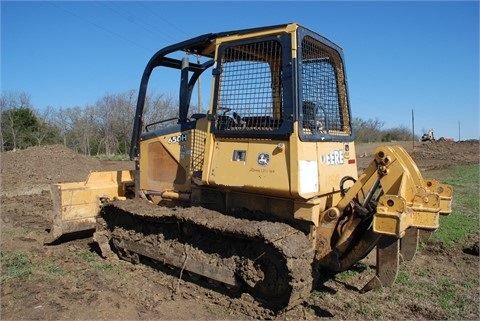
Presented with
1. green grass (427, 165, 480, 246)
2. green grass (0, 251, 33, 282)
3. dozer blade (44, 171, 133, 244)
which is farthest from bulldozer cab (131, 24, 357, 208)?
green grass (427, 165, 480, 246)

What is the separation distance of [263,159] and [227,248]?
112 cm

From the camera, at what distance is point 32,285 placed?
206 inches

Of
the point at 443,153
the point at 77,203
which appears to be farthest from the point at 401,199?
the point at 443,153

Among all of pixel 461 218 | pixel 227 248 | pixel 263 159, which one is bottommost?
pixel 461 218

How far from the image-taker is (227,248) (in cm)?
480

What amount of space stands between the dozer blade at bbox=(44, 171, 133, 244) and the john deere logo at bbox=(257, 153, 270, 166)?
3.18 metres

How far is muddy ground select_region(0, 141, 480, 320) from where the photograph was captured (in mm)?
4453

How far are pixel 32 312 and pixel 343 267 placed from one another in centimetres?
333

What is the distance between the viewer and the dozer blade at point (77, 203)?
639 cm

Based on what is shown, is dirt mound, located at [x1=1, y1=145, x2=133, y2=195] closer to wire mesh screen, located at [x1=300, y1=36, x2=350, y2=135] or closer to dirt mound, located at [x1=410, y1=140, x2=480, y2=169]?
Result: wire mesh screen, located at [x1=300, y1=36, x2=350, y2=135]

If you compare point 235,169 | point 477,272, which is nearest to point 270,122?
point 235,169

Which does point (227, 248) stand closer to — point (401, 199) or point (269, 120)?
point (269, 120)

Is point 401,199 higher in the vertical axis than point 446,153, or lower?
lower

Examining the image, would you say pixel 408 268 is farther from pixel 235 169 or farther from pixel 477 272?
pixel 235 169
